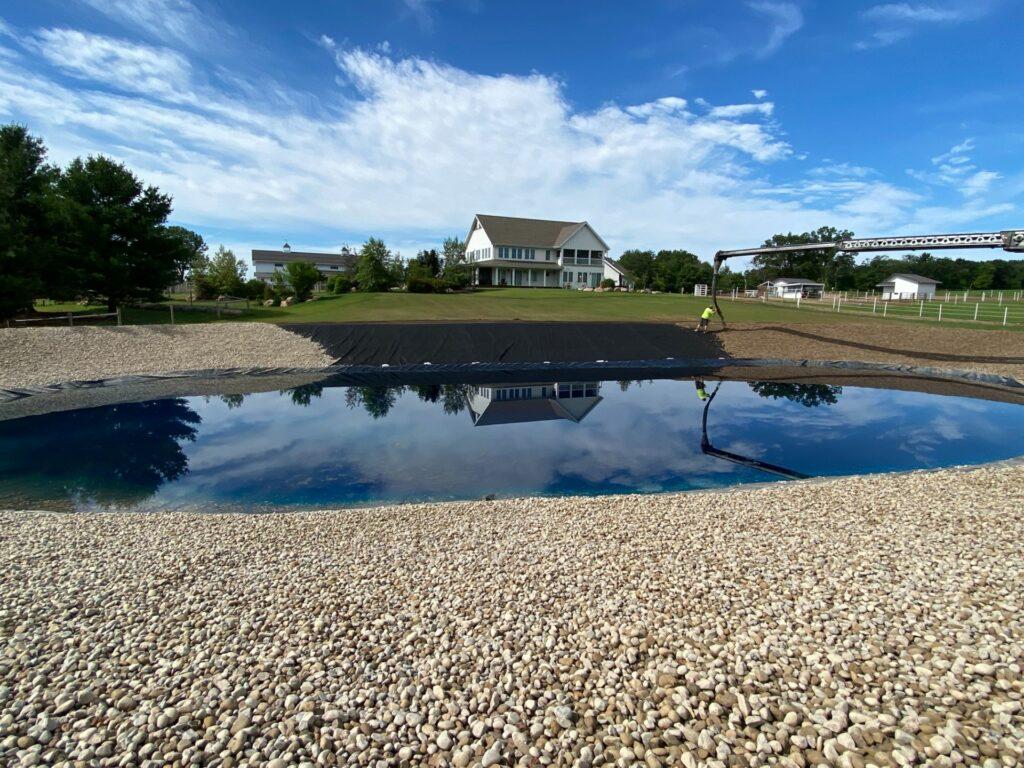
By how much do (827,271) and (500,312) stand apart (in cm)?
7369

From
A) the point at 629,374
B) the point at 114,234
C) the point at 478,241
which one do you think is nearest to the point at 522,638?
the point at 629,374

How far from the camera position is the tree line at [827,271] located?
7600 centimetres

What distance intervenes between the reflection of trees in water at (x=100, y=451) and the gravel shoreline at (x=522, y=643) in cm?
295

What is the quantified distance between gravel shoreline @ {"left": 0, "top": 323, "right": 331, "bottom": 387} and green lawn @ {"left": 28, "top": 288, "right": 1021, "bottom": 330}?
15.4ft

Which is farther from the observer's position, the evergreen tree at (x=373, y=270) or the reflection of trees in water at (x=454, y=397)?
the evergreen tree at (x=373, y=270)

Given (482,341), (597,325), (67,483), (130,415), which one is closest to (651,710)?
(67,483)

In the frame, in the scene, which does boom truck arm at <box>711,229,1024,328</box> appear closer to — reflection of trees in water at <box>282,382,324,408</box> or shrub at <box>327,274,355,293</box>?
reflection of trees in water at <box>282,382,324,408</box>

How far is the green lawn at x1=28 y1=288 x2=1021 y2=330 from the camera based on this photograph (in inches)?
1273

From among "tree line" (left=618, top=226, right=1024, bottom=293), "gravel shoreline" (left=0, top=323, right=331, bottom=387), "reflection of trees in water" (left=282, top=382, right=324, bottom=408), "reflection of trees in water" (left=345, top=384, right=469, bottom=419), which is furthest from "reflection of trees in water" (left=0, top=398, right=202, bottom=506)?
"tree line" (left=618, top=226, right=1024, bottom=293)

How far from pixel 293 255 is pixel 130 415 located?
80.1 meters

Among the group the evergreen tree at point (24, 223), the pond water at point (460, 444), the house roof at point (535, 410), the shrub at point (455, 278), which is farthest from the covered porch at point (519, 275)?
the house roof at point (535, 410)

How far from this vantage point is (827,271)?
85.1m

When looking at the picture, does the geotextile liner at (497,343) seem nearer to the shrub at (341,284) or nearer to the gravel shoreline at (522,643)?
the gravel shoreline at (522,643)

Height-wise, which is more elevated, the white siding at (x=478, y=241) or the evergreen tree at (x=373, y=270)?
the white siding at (x=478, y=241)
